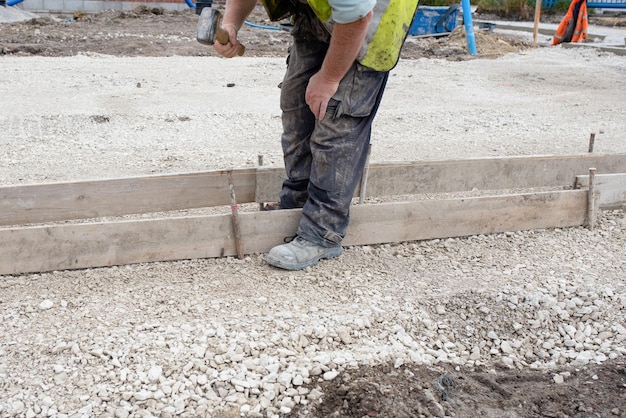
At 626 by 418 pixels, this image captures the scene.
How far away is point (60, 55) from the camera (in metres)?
9.59

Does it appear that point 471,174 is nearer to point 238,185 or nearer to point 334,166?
point 334,166

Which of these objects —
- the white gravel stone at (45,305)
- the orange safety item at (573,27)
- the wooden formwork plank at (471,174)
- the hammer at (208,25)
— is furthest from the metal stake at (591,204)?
the orange safety item at (573,27)

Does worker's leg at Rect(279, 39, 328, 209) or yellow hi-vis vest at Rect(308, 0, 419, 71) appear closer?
yellow hi-vis vest at Rect(308, 0, 419, 71)

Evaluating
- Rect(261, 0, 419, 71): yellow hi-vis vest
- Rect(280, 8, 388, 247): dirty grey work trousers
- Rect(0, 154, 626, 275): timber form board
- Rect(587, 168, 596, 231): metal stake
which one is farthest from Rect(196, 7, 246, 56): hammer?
Rect(587, 168, 596, 231): metal stake

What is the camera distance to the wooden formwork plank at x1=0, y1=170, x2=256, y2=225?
3.29m

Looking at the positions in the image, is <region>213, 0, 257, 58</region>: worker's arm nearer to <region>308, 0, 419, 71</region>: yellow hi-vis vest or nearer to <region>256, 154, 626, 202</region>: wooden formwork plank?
<region>308, 0, 419, 71</region>: yellow hi-vis vest

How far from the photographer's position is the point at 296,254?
3117 mm

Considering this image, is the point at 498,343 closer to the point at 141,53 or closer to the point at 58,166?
the point at 58,166

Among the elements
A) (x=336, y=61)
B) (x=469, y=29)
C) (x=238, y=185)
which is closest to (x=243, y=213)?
(x=238, y=185)

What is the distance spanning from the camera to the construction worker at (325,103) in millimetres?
2764

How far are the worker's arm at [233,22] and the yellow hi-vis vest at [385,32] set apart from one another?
23.0 inches

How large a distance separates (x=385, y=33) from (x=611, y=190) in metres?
1.90

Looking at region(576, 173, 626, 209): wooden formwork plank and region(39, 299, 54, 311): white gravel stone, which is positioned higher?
region(576, 173, 626, 209): wooden formwork plank

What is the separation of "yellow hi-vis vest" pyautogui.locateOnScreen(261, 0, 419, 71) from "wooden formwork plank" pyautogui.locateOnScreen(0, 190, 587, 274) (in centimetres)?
79
